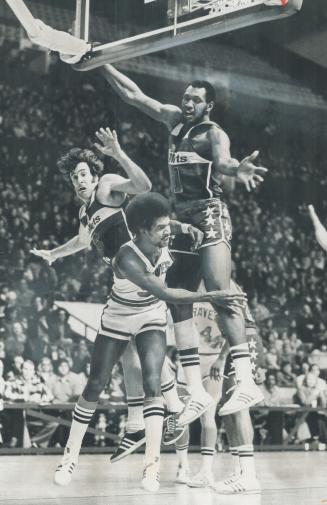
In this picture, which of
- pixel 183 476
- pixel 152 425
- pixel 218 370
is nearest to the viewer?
pixel 152 425

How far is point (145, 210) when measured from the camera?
579cm

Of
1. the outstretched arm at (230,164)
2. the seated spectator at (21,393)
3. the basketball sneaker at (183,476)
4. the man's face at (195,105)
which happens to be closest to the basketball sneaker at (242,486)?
the basketball sneaker at (183,476)

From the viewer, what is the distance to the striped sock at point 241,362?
558cm

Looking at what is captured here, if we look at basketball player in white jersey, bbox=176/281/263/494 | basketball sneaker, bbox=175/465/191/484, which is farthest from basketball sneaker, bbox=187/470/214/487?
basketball sneaker, bbox=175/465/191/484

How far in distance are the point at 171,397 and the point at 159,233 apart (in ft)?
4.16

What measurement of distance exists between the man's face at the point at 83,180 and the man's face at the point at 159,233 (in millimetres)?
603

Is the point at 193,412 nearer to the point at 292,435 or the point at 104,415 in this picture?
the point at 104,415

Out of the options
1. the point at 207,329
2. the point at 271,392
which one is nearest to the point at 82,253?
the point at 271,392

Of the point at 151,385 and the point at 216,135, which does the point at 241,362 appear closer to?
the point at 151,385

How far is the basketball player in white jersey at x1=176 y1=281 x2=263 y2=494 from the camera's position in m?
5.51

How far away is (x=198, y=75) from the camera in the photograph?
37.3ft

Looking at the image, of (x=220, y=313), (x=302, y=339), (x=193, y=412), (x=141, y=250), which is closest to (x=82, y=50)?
(x=141, y=250)

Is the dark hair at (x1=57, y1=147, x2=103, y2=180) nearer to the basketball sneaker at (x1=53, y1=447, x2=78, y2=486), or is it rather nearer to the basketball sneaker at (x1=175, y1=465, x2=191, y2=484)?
the basketball sneaker at (x1=53, y1=447, x2=78, y2=486)

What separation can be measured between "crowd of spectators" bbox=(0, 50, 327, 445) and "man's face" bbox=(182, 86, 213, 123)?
161 inches
